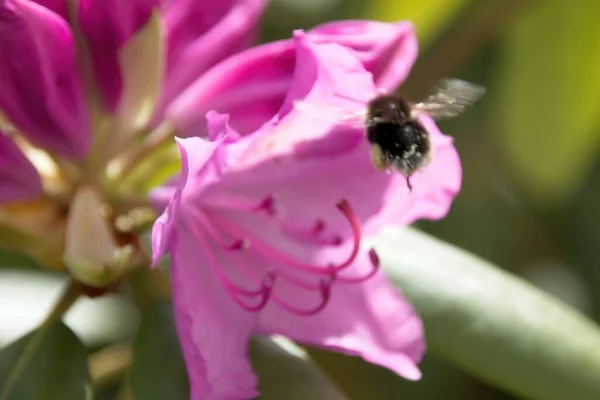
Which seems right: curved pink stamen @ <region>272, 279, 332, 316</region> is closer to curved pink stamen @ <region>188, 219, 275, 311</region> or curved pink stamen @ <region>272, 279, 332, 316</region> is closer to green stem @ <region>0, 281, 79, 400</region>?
curved pink stamen @ <region>188, 219, 275, 311</region>

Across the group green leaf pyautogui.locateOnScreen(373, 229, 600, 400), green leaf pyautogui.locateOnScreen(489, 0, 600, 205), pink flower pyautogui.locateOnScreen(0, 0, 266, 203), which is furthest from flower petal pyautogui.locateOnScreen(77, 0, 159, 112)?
green leaf pyautogui.locateOnScreen(489, 0, 600, 205)

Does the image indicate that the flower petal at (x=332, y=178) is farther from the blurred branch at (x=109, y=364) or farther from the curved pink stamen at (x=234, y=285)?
the blurred branch at (x=109, y=364)

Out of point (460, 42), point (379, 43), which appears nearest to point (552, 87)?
point (460, 42)

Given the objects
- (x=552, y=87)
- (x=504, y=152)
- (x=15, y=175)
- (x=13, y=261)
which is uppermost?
(x=15, y=175)

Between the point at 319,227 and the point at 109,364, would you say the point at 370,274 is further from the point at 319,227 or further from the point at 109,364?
the point at 109,364

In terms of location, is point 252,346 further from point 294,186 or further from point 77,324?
point 77,324

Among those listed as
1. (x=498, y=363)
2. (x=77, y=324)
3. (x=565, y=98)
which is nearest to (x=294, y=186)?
(x=498, y=363)

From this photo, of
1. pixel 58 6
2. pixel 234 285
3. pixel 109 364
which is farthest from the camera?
pixel 109 364
